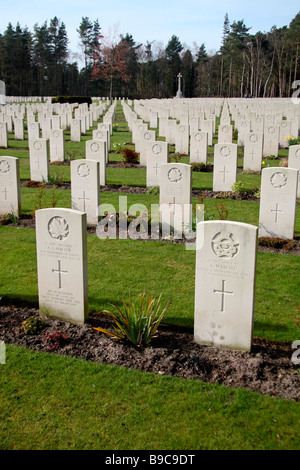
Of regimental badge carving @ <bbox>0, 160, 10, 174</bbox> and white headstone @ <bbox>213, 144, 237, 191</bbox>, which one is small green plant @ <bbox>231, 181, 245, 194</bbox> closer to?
white headstone @ <bbox>213, 144, 237, 191</bbox>

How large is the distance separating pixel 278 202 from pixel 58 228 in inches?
177

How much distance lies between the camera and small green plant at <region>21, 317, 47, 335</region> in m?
5.04

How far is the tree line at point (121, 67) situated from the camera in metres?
60.2

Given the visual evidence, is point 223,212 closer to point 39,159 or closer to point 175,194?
point 175,194

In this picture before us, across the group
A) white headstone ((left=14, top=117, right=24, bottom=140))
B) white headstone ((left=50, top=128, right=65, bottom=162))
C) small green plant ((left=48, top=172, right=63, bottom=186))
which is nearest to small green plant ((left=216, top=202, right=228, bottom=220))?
small green plant ((left=48, top=172, right=63, bottom=186))

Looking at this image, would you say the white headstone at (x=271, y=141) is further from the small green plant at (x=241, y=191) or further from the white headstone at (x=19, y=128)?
the white headstone at (x=19, y=128)

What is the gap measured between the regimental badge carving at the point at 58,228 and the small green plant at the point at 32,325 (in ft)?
3.16

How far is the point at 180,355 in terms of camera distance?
4.59m

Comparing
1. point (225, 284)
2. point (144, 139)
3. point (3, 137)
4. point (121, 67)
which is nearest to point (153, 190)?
A: point (144, 139)

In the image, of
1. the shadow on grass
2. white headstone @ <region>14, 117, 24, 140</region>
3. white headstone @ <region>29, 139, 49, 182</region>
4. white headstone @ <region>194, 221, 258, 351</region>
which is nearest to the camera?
white headstone @ <region>194, 221, 258, 351</region>

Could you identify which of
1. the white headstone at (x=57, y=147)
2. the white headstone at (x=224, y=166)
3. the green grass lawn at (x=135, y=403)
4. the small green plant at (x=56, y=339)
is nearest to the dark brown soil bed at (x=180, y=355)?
the small green plant at (x=56, y=339)

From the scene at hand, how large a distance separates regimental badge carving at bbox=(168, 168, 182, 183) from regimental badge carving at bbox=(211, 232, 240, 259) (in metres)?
4.16

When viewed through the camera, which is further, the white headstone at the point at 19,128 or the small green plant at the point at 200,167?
the white headstone at the point at 19,128
